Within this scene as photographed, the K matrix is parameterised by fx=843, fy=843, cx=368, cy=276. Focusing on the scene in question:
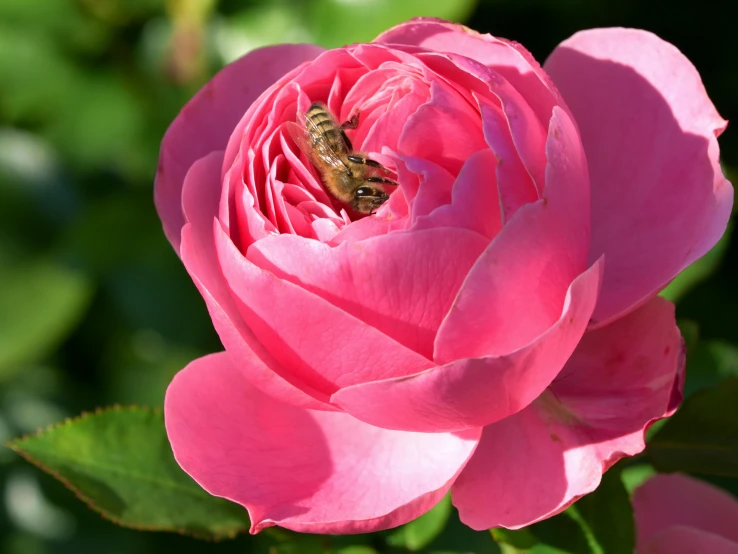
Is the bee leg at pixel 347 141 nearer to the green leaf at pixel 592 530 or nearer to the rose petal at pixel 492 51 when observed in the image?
the rose petal at pixel 492 51

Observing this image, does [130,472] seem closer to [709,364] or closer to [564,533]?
[564,533]

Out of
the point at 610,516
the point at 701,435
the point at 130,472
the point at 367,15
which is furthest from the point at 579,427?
the point at 367,15

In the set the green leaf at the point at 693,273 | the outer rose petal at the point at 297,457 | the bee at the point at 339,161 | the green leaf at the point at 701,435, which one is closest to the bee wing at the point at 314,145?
the bee at the point at 339,161

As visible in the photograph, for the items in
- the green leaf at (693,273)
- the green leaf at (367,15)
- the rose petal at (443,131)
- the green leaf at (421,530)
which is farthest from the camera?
the green leaf at (367,15)

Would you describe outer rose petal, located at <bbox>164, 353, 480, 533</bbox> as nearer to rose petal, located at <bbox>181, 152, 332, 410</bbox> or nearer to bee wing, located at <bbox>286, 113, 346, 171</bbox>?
rose petal, located at <bbox>181, 152, 332, 410</bbox>

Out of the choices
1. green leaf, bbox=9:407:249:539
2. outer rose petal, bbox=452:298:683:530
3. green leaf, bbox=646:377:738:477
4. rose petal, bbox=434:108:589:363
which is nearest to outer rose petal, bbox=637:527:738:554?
green leaf, bbox=646:377:738:477

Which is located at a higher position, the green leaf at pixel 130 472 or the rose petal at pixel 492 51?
the rose petal at pixel 492 51

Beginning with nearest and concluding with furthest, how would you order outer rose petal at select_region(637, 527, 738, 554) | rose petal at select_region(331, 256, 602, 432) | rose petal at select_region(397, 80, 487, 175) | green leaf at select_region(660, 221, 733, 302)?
rose petal at select_region(331, 256, 602, 432) → rose petal at select_region(397, 80, 487, 175) → outer rose petal at select_region(637, 527, 738, 554) → green leaf at select_region(660, 221, 733, 302)
